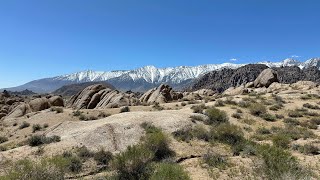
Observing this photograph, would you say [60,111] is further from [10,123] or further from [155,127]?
[155,127]

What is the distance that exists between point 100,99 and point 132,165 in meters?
45.4

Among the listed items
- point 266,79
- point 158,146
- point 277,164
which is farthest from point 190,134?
point 266,79

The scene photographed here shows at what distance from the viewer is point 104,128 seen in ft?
73.5

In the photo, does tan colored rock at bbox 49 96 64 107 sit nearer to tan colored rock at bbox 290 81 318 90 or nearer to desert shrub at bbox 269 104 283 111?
desert shrub at bbox 269 104 283 111

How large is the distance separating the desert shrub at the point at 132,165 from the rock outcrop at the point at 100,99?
3416 cm

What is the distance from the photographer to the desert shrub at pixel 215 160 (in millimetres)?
17247

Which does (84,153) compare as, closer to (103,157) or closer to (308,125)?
(103,157)

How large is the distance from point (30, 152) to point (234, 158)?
11997 millimetres

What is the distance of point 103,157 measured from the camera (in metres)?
18.6

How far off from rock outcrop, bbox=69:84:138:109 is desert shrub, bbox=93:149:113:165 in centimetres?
3096

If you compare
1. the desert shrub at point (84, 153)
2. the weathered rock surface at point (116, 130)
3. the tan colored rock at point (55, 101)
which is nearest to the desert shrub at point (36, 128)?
the weathered rock surface at point (116, 130)

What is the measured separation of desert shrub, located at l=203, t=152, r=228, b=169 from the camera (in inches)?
679

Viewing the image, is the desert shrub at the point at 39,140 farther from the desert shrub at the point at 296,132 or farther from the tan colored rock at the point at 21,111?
the tan colored rock at the point at 21,111

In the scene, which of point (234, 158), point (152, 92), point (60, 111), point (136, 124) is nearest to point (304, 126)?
point (234, 158)
